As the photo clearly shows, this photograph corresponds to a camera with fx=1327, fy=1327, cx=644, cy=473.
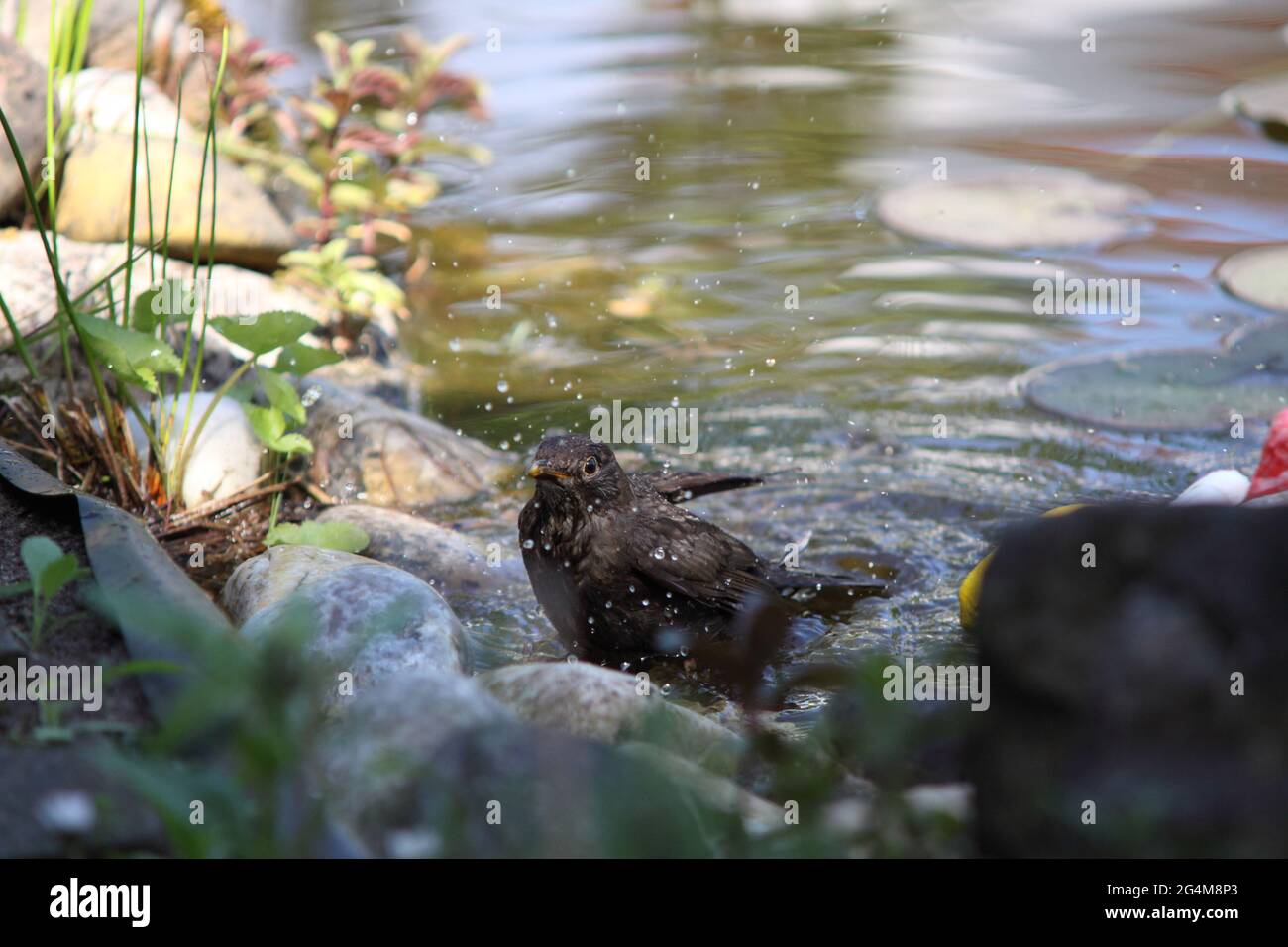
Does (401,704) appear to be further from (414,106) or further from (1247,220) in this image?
(1247,220)

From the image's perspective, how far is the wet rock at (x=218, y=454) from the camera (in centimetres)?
510

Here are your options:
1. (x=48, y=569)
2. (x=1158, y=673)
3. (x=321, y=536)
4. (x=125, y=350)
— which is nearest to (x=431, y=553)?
(x=321, y=536)

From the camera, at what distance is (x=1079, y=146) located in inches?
412

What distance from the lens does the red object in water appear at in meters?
4.39

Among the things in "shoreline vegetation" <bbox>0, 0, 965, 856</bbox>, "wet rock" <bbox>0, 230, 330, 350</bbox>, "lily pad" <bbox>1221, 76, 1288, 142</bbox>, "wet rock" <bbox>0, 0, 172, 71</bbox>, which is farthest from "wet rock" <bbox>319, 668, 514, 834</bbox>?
"lily pad" <bbox>1221, 76, 1288, 142</bbox>

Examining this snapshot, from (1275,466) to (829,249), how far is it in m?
4.44

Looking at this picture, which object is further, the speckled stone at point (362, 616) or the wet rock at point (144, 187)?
the wet rock at point (144, 187)

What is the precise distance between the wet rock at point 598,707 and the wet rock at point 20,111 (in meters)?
4.27

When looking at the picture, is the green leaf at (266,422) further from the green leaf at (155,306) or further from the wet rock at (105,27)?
the wet rock at (105,27)

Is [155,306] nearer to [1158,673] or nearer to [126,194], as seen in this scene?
[126,194]

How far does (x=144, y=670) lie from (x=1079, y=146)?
9.37m

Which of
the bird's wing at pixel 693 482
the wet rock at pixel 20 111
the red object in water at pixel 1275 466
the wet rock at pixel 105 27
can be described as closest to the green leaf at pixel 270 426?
the bird's wing at pixel 693 482

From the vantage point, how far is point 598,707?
10.6 feet

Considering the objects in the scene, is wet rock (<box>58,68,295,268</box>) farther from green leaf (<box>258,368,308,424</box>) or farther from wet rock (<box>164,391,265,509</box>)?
green leaf (<box>258,368,308,424</box>)
